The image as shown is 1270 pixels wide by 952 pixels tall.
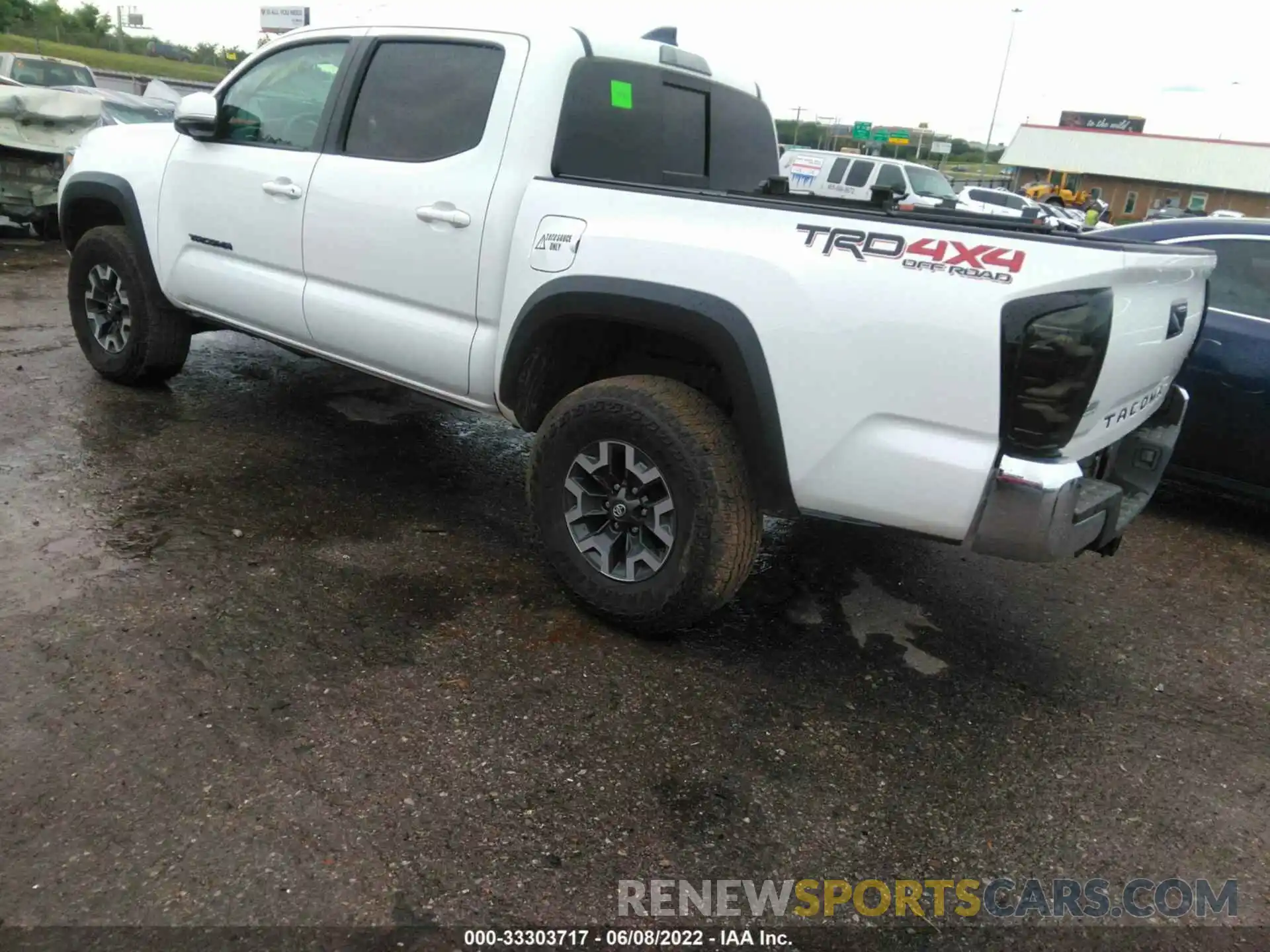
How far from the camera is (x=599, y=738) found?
8.90ft

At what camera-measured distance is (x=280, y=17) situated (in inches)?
1041

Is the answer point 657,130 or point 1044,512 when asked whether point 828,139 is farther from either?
point 1044,512

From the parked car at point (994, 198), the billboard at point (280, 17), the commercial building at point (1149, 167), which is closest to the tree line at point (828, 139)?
the commercial building at point (1149, 167)

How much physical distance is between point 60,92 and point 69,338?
497 centimetres

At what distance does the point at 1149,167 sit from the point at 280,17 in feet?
186

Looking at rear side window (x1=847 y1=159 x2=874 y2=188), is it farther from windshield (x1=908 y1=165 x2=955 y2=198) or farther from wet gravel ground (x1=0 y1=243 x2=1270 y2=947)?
wet gravel ground (x1=0 y1=243 x2=1270 y2=947)

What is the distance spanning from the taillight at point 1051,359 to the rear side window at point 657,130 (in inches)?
64.6

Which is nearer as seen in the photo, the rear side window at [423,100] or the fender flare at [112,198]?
the rear side window at [423,100]

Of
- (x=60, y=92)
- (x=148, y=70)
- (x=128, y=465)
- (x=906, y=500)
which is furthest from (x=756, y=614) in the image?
(x=148, y=70)

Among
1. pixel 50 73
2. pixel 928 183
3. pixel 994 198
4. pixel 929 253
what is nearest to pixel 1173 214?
pixel 994 198

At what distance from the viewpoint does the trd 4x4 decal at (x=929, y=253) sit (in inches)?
96.0

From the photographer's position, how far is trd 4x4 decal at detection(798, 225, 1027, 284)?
8.00 ft

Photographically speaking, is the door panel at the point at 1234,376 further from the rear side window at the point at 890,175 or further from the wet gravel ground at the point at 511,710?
the rear side window at the point at 890,175

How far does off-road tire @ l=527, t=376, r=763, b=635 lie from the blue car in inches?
110
